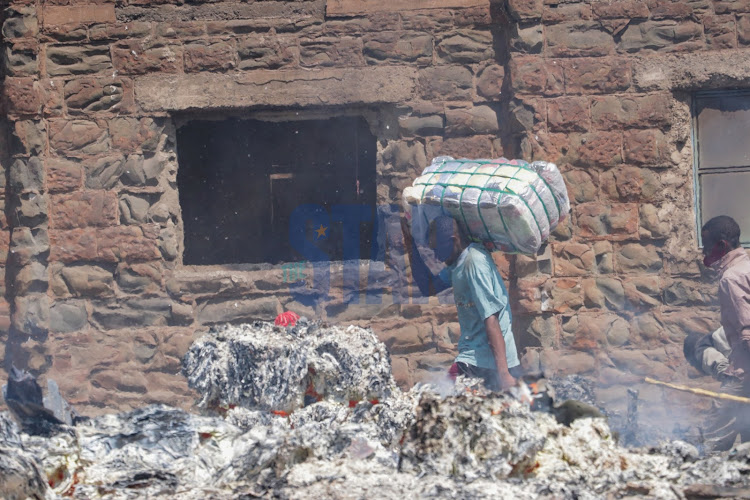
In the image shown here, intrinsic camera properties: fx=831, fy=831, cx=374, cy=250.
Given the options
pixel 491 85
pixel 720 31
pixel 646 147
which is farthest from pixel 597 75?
pixel 720 31

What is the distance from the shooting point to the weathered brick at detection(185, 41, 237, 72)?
582 centimetres

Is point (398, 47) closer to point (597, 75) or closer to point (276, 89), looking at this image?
point (276, 89)

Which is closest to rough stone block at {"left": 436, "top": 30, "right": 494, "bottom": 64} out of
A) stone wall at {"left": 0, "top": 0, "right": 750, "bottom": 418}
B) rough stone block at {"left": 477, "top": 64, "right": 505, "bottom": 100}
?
stone wall at {"left": 0, "top": 0, "right": 750, "bottom": 418}

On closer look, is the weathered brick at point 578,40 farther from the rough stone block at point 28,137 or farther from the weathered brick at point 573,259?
the rough stone block at point 28,137

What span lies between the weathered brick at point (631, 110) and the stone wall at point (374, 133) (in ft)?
0.03

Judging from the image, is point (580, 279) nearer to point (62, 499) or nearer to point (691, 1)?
point (691, 1)

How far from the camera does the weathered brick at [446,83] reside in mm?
5855

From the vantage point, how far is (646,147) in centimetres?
581

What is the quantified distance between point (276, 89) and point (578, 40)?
213 cm

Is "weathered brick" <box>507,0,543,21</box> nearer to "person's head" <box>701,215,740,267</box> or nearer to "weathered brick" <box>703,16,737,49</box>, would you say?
"weathered brick" <box>703,16,737,49</box>

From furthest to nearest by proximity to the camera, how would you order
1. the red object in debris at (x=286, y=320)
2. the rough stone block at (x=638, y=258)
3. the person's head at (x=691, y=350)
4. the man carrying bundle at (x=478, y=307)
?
the rough stone block at (x=638, y=258) < the person's head at (x=691, y=350) < the man carrying bundle at (x=478, y=307) < the red object in debris at (x=286, y=320)

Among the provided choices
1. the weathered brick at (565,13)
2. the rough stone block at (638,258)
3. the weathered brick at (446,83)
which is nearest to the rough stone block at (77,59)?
the weathered brick at (446,83)

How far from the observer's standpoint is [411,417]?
3197 millimetres

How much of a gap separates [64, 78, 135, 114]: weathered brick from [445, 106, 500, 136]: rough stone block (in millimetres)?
2237
